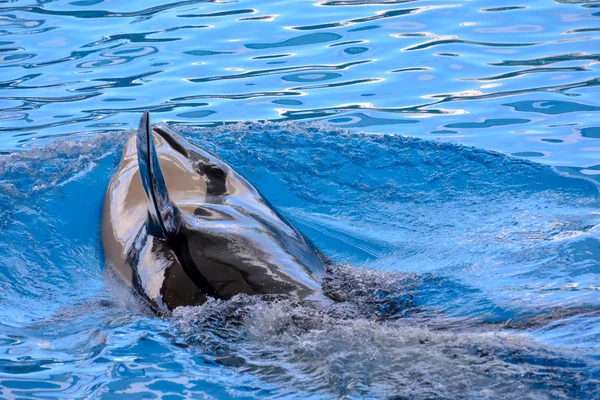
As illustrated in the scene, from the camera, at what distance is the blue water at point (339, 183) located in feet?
14.9

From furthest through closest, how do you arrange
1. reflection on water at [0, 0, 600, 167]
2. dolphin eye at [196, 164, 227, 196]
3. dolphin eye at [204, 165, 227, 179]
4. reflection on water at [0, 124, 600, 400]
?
reflection on water at [0, 0, 600, 167], dolphin eye at [204, 165, 227, 179], dolphin eye at [196, 164, 227, 196], reflection on water at [0, 124, 600, 400]

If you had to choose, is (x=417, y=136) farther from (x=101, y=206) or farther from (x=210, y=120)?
(x=101, y=206)

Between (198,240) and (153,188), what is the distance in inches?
23.2

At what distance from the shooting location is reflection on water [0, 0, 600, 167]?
33.2 ft

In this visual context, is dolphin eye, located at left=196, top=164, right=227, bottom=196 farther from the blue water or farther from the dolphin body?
the blue water

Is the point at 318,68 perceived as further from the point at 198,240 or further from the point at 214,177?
the point at 198,240

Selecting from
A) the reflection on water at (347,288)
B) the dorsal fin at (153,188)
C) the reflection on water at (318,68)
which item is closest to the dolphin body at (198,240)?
the dorsal fin at (153,188)

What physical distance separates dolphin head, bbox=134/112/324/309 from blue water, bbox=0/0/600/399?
222 mm

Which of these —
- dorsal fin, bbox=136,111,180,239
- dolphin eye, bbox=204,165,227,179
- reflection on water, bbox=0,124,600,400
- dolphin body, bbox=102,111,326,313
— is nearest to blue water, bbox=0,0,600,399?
reflection on water, bbox=0,124,600,400

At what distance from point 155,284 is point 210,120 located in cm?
513

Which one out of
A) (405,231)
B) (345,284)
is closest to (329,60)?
(405,231)

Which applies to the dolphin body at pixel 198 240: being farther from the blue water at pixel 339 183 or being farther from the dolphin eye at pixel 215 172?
the blue water at pixel 339 183

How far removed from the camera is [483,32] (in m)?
12.6

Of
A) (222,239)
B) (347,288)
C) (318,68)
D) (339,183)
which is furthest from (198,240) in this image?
(318,68)
